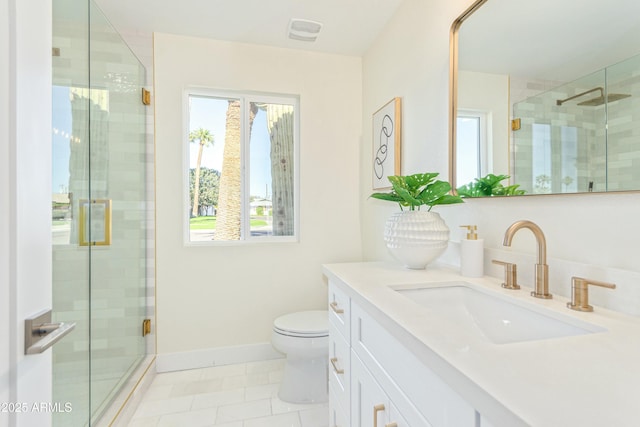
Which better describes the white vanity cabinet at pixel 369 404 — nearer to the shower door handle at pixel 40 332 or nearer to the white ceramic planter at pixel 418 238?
the white ceramic planter at pixel 418 238

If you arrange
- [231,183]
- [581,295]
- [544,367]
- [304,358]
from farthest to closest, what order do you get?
[231,183], [304,358], [581,295], [544,367]

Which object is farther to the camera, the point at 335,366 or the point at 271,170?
the point at 271,170

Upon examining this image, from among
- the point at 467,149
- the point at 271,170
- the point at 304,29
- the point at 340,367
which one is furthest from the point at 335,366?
the point at 304,29

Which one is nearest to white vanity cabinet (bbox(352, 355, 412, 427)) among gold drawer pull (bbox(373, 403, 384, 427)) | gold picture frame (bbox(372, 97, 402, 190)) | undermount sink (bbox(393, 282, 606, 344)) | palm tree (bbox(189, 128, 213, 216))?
gold drawer pull (bbox(373, 403, 384, 427))

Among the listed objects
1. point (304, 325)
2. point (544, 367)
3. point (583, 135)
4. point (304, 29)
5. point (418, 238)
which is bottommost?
point (304, 325)

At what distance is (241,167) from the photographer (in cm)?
233

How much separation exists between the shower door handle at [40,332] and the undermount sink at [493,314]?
86cm

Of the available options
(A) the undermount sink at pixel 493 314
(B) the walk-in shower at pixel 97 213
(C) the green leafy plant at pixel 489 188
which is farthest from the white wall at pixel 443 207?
(B) the walk-in shower at pixel 97 213

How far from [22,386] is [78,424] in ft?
3.76

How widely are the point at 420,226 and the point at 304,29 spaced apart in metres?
1.61

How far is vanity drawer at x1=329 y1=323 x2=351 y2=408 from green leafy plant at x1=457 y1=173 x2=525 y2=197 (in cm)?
82

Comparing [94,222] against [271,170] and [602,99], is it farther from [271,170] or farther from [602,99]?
[602,99]

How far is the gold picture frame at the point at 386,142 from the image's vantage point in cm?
188

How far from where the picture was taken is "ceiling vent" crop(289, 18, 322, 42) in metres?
1.98
